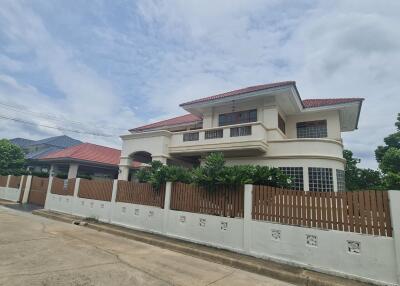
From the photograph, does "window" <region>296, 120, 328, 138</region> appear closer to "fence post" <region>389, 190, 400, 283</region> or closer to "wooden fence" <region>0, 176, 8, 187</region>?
"fence post" <region>389, 190, 400, 283</region>

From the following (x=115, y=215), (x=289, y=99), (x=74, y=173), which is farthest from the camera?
(x=74, y=173)

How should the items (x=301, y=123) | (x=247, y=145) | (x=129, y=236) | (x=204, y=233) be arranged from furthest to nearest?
(x=301, y=123) < (x=247, y=145) < (x=129, y=236) < (x=204, y=233)

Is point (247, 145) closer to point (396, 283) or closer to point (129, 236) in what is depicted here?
point (129, 236)

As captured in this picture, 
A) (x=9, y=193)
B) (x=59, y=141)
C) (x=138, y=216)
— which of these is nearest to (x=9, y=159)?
(x=9, y=193)

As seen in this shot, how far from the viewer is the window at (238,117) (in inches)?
572

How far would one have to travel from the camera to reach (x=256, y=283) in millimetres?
5152

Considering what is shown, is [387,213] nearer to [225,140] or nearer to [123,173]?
[225,140]

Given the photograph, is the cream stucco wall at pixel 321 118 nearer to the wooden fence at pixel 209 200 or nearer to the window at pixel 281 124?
the window at pixel 281 124

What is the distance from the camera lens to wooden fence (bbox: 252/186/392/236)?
208 inches

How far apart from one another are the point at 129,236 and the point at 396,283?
7779 millimetres

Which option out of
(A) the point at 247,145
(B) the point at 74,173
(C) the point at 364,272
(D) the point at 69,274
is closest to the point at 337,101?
(A) the point at 247,145

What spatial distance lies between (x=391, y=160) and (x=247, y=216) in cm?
1493

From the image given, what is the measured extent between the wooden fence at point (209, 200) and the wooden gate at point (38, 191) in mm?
12510

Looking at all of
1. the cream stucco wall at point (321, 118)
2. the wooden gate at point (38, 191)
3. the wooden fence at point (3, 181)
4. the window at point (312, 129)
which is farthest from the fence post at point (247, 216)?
the wooden fence at point (3, 181)
